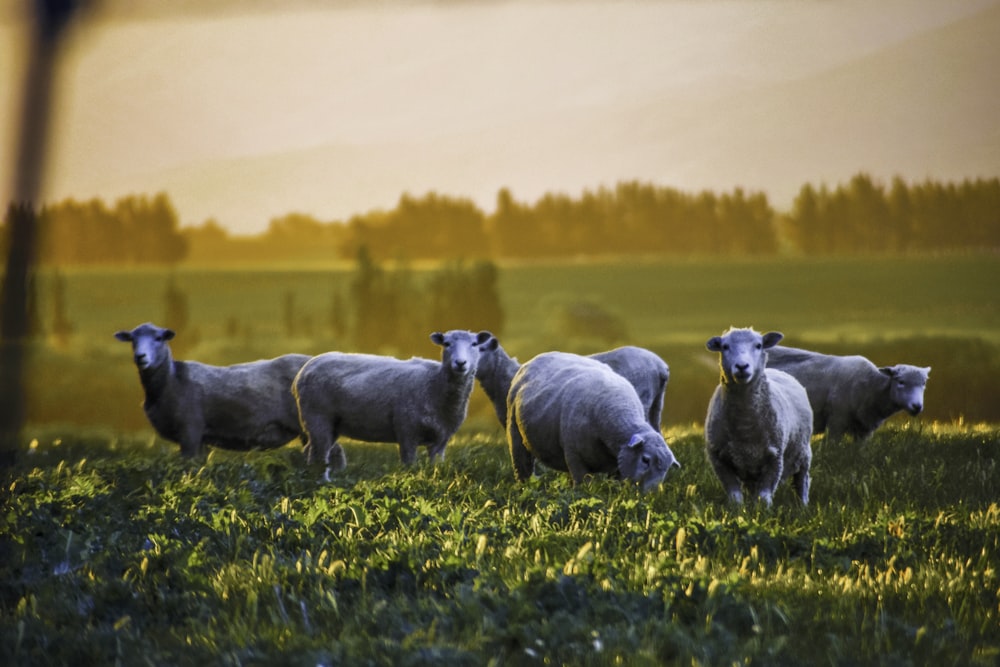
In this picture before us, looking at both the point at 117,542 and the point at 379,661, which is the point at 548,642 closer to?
the point at 379,661

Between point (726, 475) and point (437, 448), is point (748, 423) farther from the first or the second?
point (437, 448)

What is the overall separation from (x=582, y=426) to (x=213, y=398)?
680 cm

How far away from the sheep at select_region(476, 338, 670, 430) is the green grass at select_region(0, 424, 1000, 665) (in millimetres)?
3094

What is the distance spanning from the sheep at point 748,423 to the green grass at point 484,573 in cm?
40

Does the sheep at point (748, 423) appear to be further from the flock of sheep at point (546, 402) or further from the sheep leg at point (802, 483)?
the sheep leg at point (802, 483)

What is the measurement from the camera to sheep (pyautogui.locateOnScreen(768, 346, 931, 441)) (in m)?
14.7

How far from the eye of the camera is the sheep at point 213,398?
48.4 feet

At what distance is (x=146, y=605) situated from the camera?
5.88 m

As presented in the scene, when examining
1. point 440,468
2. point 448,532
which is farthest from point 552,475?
point 448,532

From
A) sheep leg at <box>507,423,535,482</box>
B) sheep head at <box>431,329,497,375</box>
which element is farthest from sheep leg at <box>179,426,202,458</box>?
sheep leg at <box>507,423,535,482</box>

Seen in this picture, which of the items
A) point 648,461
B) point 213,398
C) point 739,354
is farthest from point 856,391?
point 213,398

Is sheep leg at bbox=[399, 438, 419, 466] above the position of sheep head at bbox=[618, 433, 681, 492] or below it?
below

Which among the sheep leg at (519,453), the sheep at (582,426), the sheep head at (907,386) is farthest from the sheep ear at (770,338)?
the sheep head at (907,386)

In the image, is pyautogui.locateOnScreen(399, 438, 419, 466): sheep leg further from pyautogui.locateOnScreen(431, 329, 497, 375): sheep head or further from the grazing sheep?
the grazing sheep
